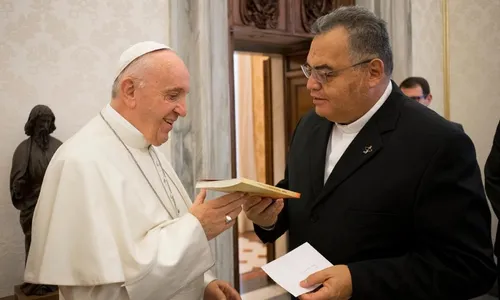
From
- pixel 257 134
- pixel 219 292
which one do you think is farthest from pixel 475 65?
pixel 219 292

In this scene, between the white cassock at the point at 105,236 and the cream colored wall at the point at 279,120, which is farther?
the cream colored wall at the point at 279,120

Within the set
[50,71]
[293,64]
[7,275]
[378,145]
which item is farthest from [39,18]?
[293,64]

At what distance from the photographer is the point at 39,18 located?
10.7 feet

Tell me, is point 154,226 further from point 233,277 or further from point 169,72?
point 233,277

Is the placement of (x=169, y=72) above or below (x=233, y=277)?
above

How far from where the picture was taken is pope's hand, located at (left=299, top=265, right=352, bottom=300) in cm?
165

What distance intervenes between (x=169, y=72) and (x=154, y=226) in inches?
23.5

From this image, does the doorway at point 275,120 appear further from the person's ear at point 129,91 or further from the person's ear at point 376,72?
the person's ear at point 376,72

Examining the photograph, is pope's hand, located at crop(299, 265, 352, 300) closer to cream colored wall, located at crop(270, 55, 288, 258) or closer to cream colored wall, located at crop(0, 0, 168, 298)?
cream colored wall, located at crop(0, 0, 168, 298)

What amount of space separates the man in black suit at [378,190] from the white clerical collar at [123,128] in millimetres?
530

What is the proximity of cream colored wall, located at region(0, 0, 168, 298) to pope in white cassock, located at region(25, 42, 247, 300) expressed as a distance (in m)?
1.41

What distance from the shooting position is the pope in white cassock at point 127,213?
1.74 metres

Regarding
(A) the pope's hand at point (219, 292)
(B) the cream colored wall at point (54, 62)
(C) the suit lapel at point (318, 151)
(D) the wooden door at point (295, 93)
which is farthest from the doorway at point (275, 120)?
(C) the suit lapel at point (318, 151)

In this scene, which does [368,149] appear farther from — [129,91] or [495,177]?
Answer: [495,177]
